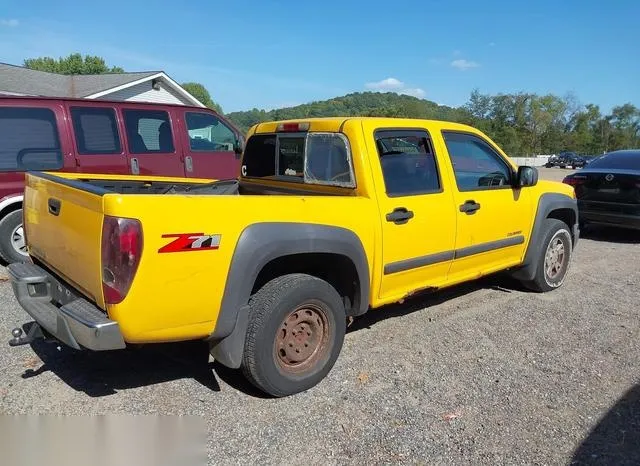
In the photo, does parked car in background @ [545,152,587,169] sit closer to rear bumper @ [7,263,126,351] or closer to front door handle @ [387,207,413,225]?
front door handle @ [387,207,413,225]

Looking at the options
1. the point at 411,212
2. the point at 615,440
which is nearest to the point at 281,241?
the point at 411,212

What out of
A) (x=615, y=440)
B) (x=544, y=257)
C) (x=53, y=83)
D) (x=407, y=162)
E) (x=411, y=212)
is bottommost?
(x=615, y=440)

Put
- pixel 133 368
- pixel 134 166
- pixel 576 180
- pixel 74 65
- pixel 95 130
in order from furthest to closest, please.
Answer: pixel 74 65
pixel 576 180
pixel 134 166
pixel 95 130
pixel 133 368

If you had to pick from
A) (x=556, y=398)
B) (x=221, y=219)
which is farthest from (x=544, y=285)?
(x=221, y=219)

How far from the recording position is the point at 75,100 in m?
6.82

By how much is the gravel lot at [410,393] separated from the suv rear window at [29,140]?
239 cm

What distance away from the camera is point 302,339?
350cm

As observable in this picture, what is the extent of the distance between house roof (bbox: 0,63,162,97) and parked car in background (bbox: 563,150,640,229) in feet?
61.7

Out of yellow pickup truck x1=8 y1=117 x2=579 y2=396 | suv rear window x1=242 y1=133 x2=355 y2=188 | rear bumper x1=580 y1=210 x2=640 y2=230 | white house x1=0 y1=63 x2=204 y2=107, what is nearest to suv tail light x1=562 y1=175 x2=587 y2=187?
rear bumper x1=580 y1=210 x2=640 y2=230

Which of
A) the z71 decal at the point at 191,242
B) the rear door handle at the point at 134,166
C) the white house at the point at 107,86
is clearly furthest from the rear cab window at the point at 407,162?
the white house at the point at 107,86

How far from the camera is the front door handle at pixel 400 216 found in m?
3.84

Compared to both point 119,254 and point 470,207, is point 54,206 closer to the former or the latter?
point 119,254

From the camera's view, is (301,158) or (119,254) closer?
(119,254)

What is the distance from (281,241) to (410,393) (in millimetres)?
1352
